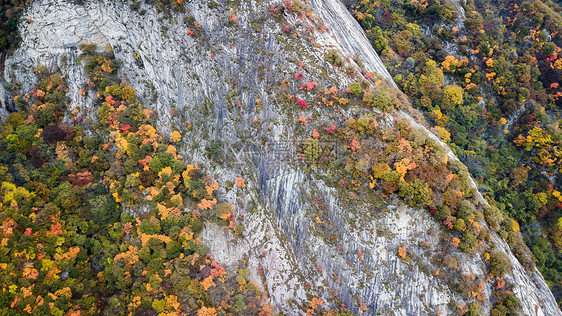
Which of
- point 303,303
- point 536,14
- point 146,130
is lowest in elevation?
point 303,303

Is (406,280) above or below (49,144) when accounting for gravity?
below

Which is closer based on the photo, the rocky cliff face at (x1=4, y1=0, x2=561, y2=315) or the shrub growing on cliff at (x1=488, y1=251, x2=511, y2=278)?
the shrub growing on cliff at (x1=488, y1=251, x2=511, y2=278)

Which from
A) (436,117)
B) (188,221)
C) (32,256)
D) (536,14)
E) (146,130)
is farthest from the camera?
(536,14)

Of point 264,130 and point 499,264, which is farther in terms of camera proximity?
point 264,130

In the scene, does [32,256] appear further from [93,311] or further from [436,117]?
[436,117]

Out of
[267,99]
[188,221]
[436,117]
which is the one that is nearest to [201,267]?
[188,221]

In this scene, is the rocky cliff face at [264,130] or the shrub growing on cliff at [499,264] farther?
the rocky cliff face at [264,130]

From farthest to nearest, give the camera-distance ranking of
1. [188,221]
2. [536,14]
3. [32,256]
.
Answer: [536,14], [188,221], [32,256]

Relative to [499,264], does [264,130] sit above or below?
above
